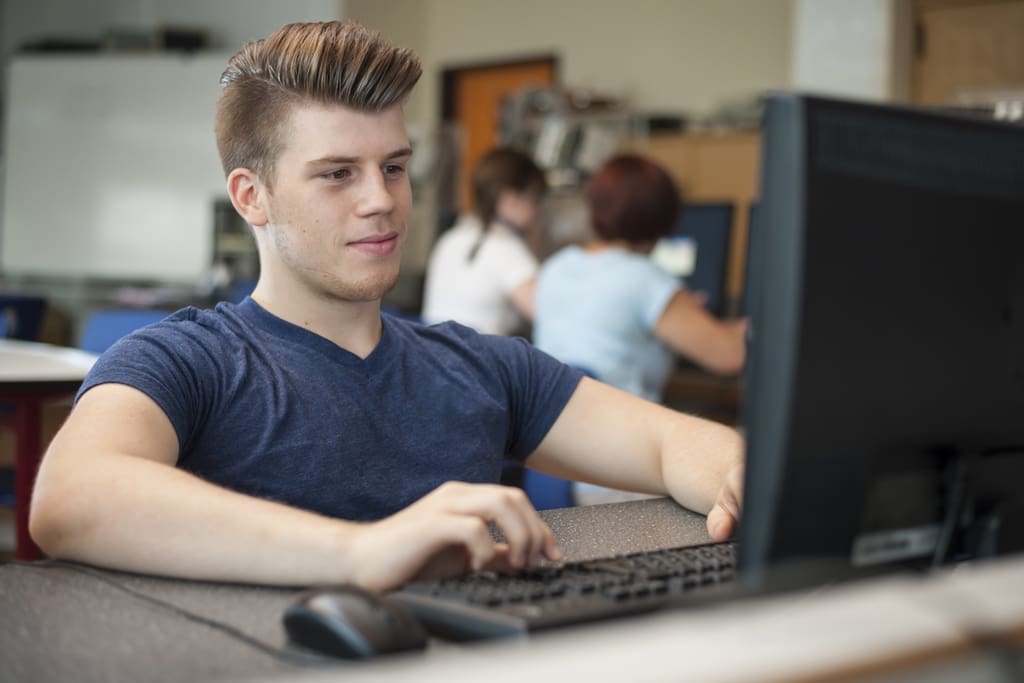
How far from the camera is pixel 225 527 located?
38.5 inches

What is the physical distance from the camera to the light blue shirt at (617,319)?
115 inches

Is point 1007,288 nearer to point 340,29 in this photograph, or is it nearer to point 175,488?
point 175,488

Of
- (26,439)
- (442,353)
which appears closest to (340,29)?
(442,353)

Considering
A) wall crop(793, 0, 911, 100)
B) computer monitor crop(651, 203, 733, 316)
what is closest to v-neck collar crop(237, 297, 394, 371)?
computer monitor crop(651, 203, 733, 316)

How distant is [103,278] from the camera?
8633mm

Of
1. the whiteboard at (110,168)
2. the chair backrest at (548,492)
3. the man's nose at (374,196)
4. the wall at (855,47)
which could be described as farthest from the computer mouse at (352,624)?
the whiteboard at (110,168)

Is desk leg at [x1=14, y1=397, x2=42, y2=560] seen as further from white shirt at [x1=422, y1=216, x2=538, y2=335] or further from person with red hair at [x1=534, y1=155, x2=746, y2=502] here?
white shirt at [x1=422, y1=216, x2=538, y2=335]

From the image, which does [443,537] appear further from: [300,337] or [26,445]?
[26,445]

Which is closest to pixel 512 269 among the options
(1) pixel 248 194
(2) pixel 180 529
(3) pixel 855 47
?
(3) pixel 855 47

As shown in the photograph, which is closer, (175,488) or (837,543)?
(837,543)

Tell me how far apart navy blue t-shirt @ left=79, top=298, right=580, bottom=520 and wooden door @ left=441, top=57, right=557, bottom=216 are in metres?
6.31

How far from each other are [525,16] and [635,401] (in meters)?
6.49

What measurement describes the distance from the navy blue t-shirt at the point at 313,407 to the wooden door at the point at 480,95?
631cm

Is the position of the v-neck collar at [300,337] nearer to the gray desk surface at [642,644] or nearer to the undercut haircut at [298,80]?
the undercut haircut at [298,80]
